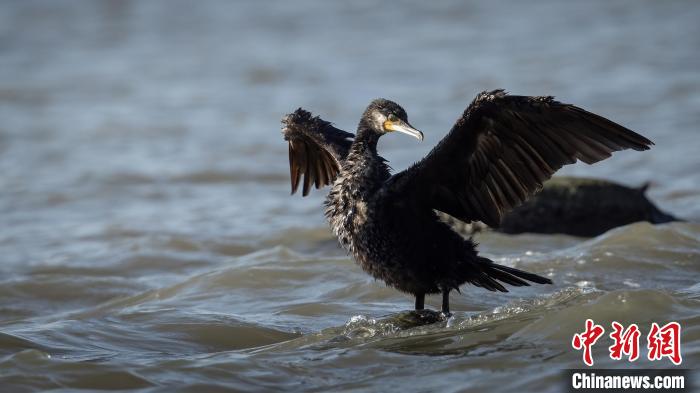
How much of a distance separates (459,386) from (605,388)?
0.68 meters

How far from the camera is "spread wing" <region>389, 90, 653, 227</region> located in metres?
5.92

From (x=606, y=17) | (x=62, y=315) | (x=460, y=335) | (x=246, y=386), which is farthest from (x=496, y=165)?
(x=606, y=17)

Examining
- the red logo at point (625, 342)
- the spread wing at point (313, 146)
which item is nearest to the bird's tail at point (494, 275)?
the red logo at point (625, 342)

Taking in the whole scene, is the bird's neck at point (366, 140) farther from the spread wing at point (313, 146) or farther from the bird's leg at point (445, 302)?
the bird's leg at point (445, 302)

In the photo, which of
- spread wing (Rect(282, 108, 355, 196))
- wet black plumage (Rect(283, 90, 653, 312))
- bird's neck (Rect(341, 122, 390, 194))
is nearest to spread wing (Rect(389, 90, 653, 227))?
wet black plumage (Rect(283, 90, 653, 312))

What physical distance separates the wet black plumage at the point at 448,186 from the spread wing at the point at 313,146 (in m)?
0.63

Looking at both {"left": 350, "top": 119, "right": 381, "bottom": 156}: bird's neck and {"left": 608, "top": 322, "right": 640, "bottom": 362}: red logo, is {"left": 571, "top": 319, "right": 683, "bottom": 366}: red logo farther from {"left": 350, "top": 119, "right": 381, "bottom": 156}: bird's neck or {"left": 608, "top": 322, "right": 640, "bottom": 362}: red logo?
Result: {"left": 350, "top": 119, "right": 381, "bottom": 156}: bird's neck

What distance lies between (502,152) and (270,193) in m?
5.79

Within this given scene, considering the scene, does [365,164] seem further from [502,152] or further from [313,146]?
[313,146]

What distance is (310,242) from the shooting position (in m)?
9.62

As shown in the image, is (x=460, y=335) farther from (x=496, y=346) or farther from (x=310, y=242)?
(x=310, y=242)

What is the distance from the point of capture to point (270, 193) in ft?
38.4

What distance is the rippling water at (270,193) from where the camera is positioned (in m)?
5.82

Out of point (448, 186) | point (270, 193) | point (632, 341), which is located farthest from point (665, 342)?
point (270, 193)
